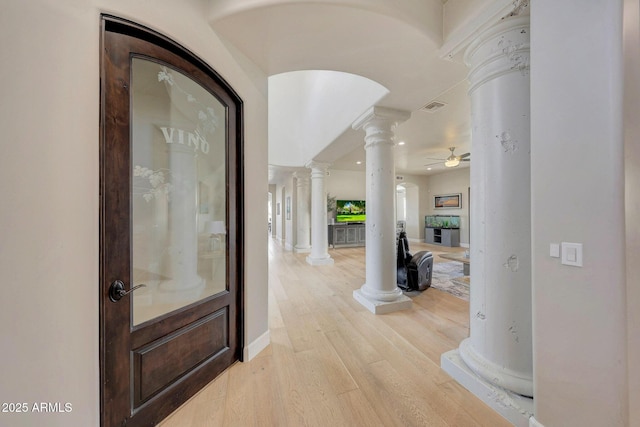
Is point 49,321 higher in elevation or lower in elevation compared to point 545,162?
lower

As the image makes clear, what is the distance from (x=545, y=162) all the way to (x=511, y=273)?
29.4 inches

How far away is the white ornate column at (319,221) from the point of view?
6.00m

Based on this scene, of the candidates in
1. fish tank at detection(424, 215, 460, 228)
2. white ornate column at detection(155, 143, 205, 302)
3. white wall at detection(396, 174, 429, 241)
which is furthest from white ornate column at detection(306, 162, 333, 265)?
fish tank at detection(424, 215, 460, 228)

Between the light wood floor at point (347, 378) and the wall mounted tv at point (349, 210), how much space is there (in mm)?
5764

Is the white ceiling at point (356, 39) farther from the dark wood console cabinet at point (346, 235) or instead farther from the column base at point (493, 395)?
the dark wood console cabinet at point (346, 235)

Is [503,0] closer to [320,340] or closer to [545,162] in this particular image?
[545,162]

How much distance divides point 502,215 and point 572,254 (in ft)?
1.60

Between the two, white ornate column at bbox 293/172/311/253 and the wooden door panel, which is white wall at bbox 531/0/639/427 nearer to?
the wooden door panel

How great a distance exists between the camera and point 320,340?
236 cm

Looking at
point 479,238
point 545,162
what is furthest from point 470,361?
Result: point 545,162

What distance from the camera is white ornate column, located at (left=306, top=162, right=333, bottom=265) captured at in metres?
6.00

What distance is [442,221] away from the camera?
9.26 metres

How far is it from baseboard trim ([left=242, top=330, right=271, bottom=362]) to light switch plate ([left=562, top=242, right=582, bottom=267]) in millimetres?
2226

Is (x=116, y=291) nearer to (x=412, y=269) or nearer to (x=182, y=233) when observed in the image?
(x=182, y=233)
